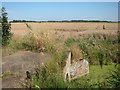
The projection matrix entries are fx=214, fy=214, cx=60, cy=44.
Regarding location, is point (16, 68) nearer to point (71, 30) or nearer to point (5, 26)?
point (5, 26)

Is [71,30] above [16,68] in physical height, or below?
above

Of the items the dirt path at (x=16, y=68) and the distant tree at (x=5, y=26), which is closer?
the dirt path at (x=16, y=68)

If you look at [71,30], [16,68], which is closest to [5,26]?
[16,68]

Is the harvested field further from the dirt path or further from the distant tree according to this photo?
the dirt path

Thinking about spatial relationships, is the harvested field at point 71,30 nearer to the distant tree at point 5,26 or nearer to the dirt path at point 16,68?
the distant tree at point 5,26

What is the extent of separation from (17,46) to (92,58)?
319cm

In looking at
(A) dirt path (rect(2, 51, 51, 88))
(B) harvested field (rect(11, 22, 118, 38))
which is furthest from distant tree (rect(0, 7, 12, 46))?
(A) dirt path (rect(2, 51, 51, 88))

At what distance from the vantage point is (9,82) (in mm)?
3711

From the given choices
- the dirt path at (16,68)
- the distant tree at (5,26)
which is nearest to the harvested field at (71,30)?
the distant tree at (5,26)

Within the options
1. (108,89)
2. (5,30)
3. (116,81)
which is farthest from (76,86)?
(5,30)

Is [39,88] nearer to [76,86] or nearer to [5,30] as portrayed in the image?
[76,86]

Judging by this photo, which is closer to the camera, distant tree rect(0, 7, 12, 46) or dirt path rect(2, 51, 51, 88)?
dirt path rect(2, 51, 51, 88)

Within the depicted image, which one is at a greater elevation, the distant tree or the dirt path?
the distant tree

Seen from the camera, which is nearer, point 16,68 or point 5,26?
point 16,68
